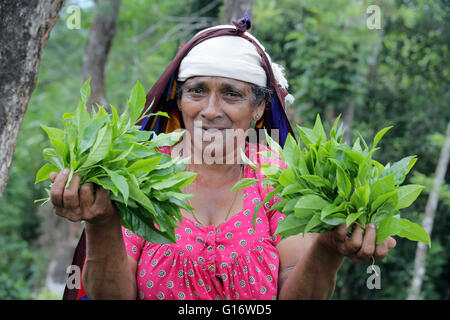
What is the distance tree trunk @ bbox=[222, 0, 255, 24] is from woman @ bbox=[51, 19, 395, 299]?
2805 millimetres

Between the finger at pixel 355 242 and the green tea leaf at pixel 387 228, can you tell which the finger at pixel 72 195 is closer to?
the finger at pixel 355 242

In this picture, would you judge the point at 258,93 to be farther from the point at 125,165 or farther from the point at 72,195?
the point at 72,195

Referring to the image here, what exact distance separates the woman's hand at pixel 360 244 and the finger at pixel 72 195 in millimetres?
1004

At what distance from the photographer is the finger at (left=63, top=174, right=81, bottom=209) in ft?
6.18

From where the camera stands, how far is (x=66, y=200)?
6.20 feet

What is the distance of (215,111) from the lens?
8.91 ft

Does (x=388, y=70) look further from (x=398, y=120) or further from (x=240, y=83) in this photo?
(x=240, y=83)

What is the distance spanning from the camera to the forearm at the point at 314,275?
221 centimetres

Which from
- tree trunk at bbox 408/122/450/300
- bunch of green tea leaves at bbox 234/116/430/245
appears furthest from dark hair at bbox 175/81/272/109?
tree trunk at bbox 408/122/450/300

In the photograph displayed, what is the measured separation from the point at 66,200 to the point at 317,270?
1.13 metres

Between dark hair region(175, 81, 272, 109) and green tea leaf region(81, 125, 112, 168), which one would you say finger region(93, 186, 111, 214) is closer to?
green tea leaf region(81, 125, 112, 168)

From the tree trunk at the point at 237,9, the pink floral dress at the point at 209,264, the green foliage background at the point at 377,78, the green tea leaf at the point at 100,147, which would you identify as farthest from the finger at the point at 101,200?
the green foliage background at the point at 377,78
